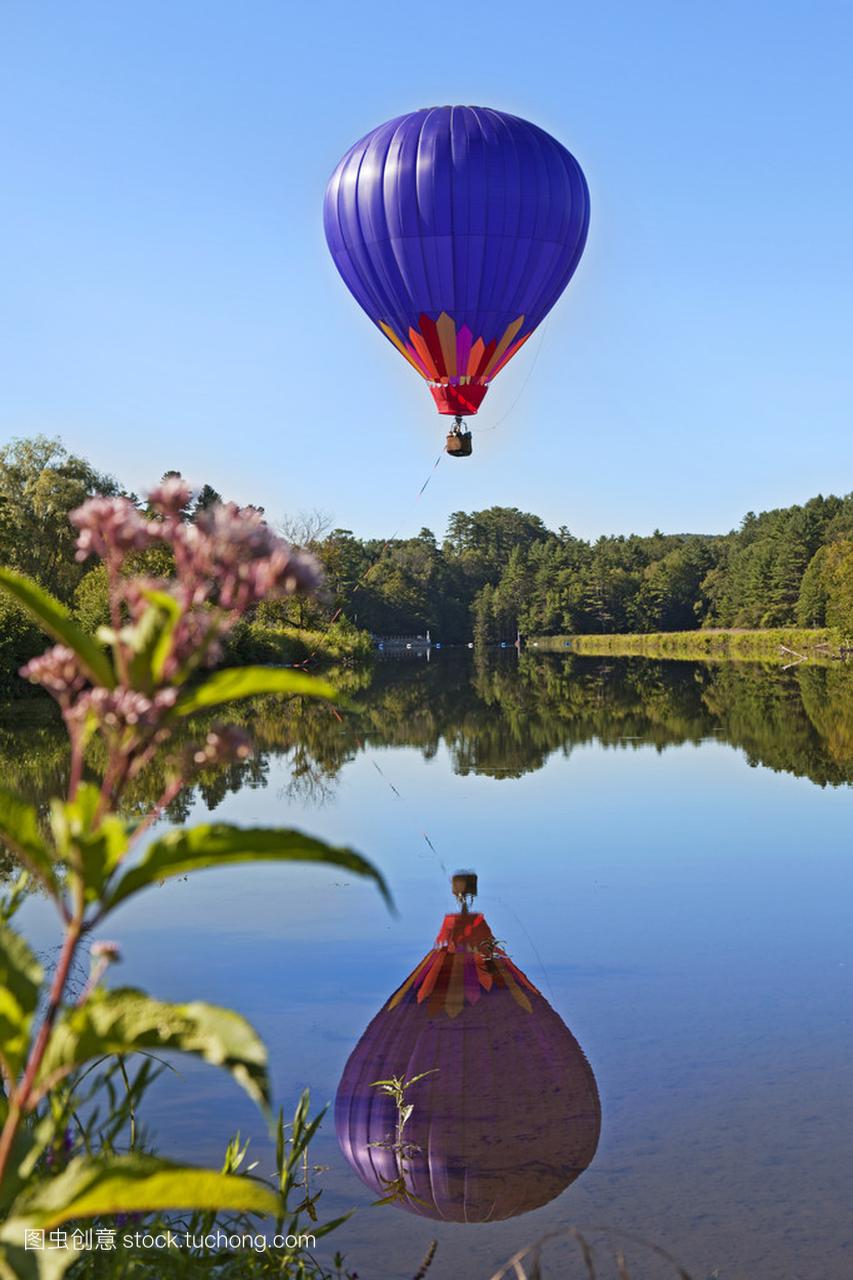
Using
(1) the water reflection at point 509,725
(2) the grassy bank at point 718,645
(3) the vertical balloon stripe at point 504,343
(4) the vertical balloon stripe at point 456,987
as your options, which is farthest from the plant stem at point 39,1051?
(2) the grassy bank at point 718,645

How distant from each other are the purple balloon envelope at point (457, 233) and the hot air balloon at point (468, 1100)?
1055 centimetres

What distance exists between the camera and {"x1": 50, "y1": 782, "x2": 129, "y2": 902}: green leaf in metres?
1.61

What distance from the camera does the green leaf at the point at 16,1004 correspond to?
1.67 metres

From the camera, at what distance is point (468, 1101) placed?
6398 mm

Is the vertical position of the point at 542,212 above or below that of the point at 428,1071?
above

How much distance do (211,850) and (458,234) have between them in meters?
15.7

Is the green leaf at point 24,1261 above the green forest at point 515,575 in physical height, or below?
below

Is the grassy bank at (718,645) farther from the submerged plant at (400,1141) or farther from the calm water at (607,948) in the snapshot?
the submerged plant at (400,1141)

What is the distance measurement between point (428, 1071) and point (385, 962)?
2.24m

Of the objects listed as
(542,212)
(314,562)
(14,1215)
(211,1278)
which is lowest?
(211,1278)

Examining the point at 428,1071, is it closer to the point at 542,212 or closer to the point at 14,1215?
the point at 14,1215

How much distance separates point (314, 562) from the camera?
69.0 inches

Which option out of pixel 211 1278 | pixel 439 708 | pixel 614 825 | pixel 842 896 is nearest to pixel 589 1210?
pixel 211 1278

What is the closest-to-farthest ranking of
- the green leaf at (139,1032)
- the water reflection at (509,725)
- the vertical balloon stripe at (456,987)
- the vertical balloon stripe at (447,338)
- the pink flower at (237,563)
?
the green leaf at (139,1032) → the pink flower at (237,563) → the vertical balloon stripe at (456,987) → the vertical balloon stripe at (447,338) → the water reflection at (509,725)
